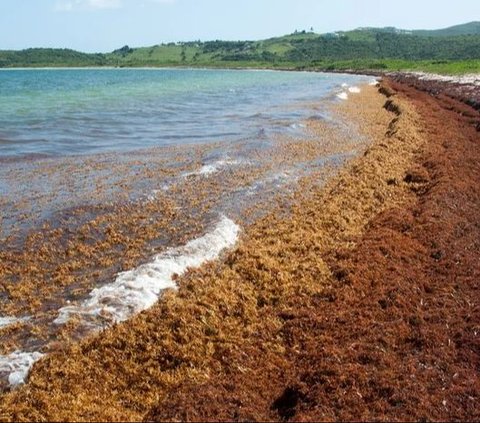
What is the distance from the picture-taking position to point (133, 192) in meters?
15.6

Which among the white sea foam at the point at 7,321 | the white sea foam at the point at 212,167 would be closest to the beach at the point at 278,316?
the white sea foam at the point at 7,321

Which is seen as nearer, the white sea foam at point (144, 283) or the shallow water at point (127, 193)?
the white sea foam at point (144, 283)

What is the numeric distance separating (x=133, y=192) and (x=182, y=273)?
623cm

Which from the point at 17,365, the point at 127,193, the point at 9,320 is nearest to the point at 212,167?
the point at 127,193

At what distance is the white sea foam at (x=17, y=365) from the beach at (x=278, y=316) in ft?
0.59

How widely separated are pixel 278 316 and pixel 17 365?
4210mm

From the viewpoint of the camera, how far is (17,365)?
7230 millimetres

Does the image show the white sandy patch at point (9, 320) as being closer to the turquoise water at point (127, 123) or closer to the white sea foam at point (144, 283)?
the white sea foam at point (144, 283)

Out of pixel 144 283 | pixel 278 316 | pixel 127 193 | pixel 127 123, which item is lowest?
pixel 278 316

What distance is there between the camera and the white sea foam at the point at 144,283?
28.1ft

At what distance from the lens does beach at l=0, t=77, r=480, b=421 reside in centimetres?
651

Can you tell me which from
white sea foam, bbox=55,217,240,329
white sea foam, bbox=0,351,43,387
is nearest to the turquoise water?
white sea foam, bbox=55,217,240,329

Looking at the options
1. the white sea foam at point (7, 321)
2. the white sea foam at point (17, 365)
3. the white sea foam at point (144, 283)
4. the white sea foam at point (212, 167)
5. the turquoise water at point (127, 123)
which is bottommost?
the white sea foam at point (17, 365)

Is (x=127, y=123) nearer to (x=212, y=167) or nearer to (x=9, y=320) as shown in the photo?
(x=212, y=167)
